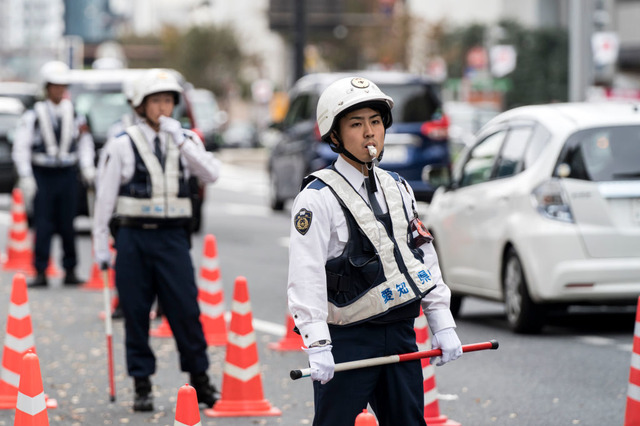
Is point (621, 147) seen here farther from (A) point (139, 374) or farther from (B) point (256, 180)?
(B) point (256, 180)

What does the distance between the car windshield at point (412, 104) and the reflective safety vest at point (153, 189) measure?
11.2 m

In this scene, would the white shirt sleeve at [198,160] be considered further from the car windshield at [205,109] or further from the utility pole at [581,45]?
the car windshield at [205,109]

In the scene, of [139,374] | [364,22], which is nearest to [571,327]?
[139,374]

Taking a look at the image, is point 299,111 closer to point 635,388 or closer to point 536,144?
point 536,144

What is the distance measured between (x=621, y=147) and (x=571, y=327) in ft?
5.27

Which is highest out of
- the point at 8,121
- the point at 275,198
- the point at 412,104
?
the point at 412,104

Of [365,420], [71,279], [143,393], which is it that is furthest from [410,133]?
[365,420]

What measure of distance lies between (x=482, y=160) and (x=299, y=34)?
64.6ft

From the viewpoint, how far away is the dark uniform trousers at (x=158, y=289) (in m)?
7.58

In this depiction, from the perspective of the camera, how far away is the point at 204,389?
7715mm

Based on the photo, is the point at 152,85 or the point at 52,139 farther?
the point at 52,139

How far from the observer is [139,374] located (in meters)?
7.58

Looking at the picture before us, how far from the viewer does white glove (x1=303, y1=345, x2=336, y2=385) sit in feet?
14.4

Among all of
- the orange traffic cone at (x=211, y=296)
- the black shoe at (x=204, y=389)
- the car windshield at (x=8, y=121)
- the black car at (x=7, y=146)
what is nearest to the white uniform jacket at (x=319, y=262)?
the black shoe at (x=204, y=389)
